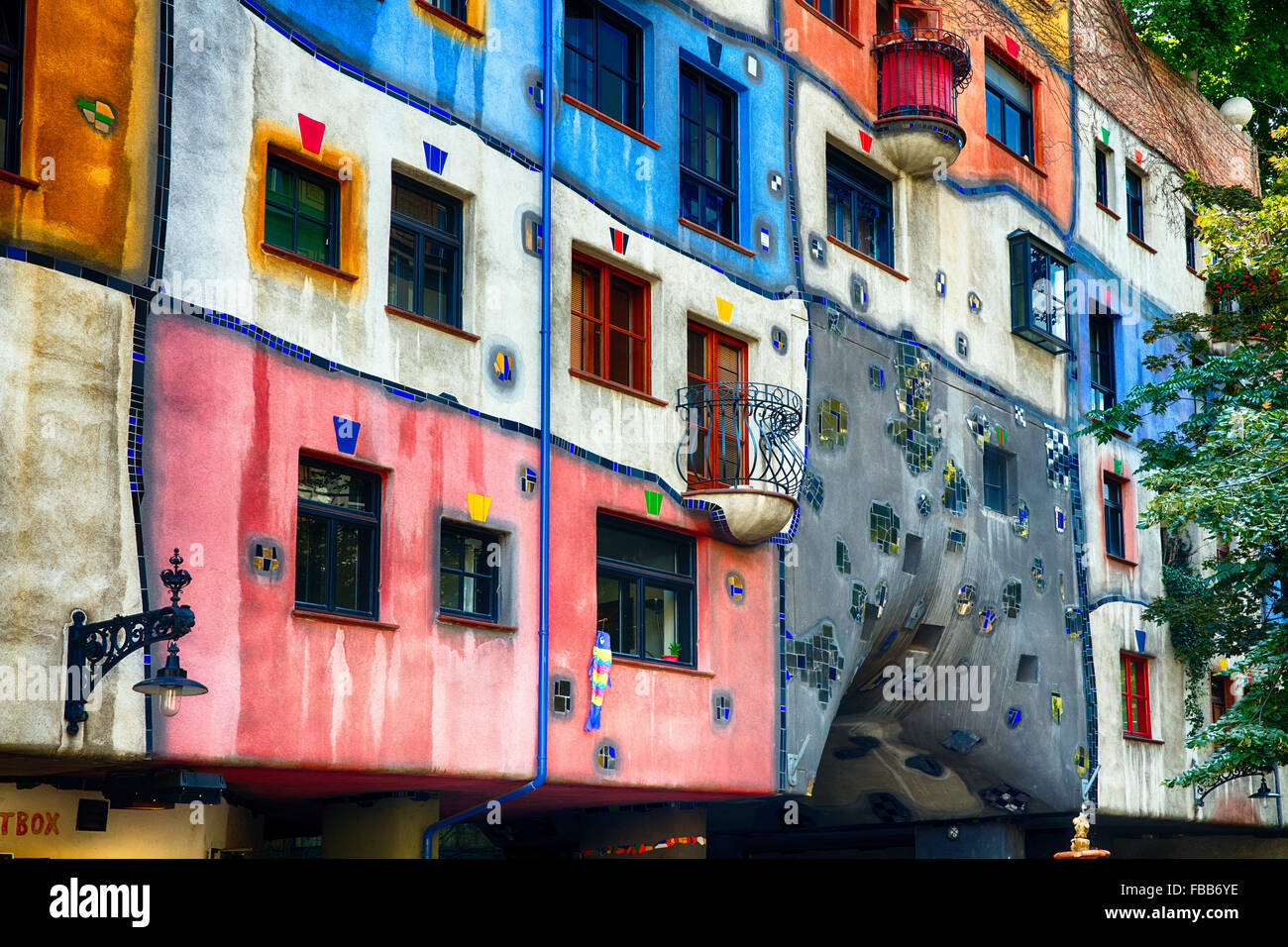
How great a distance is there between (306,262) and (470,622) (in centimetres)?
291

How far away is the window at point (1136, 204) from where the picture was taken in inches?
971

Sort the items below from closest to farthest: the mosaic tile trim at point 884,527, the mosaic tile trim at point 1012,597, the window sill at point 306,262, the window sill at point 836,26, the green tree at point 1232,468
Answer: the window sill at point 306,262 < the mosaic tile trim at point 884,527 < the green tree at point 1232,468 < the window sill at point 836,26 < the mosaic tile trim at point 1012,597

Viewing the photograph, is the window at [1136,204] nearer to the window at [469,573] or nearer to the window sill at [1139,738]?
the window sill at [1139,738]

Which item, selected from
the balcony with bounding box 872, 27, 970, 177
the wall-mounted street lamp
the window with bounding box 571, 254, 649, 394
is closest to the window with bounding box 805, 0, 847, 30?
the balcony with bounding box 872, 27, 970, 177

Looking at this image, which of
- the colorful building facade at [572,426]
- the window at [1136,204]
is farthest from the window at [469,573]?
the window at [1136,204]

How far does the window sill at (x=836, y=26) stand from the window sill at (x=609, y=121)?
3.25 metres

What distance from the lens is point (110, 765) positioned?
10828mm

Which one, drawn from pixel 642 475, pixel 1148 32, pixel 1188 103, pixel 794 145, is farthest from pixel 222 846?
pixel 1148 32

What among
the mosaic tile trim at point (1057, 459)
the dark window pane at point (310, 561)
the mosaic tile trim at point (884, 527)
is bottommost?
the dark window pane at point (310, 561)

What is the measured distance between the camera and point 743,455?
15.6 metres

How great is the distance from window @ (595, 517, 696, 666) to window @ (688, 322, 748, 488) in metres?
0.72

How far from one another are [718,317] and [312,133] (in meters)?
4.79

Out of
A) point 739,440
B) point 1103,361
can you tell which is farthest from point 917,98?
point 1103,361

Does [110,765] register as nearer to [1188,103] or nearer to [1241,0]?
[1188,103]
